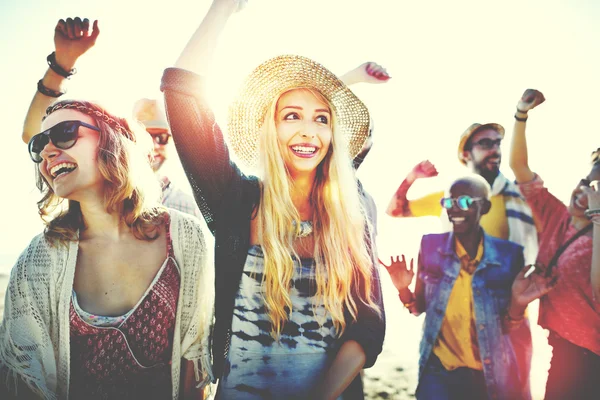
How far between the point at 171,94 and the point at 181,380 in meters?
1.47

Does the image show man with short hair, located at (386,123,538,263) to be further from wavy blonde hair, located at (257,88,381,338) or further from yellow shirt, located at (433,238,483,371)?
wavy blonde hair, located at (257,88,381,338)

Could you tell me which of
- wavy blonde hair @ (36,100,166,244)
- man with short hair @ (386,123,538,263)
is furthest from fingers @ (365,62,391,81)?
man with short hair @ (386,123,538,263)

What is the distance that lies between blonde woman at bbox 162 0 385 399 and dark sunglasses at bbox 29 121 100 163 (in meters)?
0.58

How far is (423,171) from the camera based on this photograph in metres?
4.46

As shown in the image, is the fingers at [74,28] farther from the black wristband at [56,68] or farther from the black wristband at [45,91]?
the black wristband at [45,91]

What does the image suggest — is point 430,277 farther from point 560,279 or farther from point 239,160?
point 239,160

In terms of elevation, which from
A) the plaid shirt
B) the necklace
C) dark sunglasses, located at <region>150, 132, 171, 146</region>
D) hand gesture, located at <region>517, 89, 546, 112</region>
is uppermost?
hand gesture, located at <region>517, 89, 546, 112</region>

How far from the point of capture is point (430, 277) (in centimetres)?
336

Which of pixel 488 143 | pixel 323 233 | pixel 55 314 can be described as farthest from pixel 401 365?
pixel 55 314

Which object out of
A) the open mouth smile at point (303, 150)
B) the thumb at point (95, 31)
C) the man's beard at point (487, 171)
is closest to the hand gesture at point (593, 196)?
the man's beard at point (487, 171)

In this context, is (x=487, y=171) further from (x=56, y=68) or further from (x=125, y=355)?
(x=56, y=68)

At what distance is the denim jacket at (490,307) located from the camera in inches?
116

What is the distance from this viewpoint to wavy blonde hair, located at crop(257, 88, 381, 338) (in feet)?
5.96

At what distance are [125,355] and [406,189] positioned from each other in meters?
3.58
